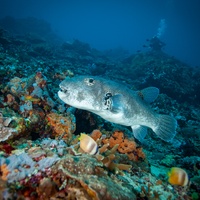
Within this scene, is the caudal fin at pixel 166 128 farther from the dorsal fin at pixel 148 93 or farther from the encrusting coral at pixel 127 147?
the encrusting coral at pixel 127 147

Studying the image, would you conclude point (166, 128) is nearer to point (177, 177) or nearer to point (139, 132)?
point (139, 132)

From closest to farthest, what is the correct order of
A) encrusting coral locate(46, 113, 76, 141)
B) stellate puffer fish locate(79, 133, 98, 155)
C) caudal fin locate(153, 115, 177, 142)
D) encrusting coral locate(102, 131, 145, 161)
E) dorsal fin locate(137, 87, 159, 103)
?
stellate puffer fish locate(79, 133, 98, 155) → encrusting coral locate(46, 113, 76, 141) → encrusting coral locate(102, 131, 145, 161) → caudal fin locate(153, 115, 177, 142) → dorsal fin locate(137, 87, 159, 103)

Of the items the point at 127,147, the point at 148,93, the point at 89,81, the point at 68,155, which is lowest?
the point at 127,147

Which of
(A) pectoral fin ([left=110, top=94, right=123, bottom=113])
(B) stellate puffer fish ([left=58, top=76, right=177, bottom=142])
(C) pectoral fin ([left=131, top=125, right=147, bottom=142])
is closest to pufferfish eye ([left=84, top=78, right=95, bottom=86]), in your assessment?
(B) stellate puffer fish ([left=58, top=76, right=177, bottom=142])

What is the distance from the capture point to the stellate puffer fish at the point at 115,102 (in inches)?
164

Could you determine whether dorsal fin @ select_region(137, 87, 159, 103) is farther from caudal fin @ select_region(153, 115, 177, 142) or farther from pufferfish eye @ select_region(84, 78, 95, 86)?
pufferfish eye @ select_region(84, 78, 95, 86)

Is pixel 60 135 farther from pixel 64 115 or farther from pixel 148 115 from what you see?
pixel 148 115

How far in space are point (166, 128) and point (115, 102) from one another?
195cm

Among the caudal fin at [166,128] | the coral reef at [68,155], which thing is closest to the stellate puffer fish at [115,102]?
the caudal fin at [166,128]

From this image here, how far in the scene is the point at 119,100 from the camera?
453 cm

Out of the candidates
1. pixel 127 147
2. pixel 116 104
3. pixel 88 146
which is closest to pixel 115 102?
pixel 116 104

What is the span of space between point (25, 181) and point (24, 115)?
2171 mm

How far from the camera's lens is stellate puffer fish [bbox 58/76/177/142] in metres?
4.18

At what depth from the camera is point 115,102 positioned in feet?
14.2
